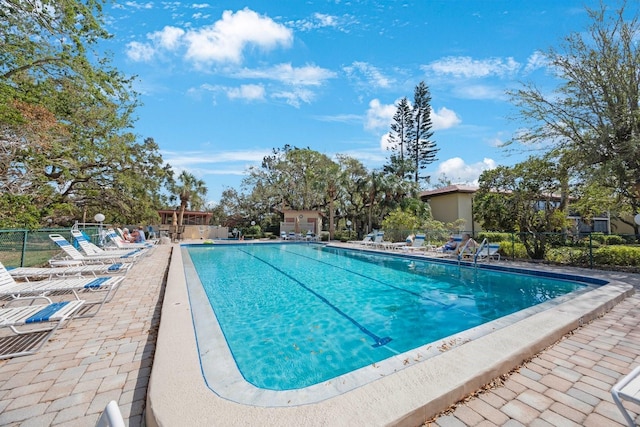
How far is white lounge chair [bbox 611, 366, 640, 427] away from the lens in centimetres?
165

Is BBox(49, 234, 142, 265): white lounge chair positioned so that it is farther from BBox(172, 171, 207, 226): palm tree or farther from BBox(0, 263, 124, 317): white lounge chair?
BBox(172, 171, 207, 226): palm tree

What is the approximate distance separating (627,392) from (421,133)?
3501 cm

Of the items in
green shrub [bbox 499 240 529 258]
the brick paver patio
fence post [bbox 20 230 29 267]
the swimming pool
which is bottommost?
the brick paver patio

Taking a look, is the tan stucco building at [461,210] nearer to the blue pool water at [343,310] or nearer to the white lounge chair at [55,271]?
the blue pool water at [343,310]

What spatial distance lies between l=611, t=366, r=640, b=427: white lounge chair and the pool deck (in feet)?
1.68

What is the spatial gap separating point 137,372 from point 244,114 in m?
18.1

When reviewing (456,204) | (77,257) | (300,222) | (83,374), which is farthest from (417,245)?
(83,374)

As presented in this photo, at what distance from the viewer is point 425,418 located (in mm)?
2102

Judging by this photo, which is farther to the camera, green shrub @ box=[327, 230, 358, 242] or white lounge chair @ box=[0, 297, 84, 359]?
green shrub @ box=[327, 230, 358, 242]

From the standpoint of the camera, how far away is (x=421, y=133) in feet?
111

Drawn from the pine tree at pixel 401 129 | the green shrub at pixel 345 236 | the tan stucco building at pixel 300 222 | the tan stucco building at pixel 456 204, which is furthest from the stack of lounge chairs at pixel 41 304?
the pine tree at pixel 401 129

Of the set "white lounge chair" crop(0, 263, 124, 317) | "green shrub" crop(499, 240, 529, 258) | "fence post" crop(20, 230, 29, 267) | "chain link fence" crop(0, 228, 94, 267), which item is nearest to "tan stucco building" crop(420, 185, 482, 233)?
"green shrub" crop(499, 240, 529, 258)

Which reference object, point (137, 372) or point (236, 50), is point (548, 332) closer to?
point (137, 372)

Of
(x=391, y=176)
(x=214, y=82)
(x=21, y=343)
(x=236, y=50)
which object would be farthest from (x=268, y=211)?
(x=21, y=343)
